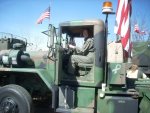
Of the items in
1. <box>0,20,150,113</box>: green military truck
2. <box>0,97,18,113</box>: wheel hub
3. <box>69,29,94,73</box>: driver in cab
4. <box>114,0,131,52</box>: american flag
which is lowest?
<box>0,97,18,113</box>: wheel hub

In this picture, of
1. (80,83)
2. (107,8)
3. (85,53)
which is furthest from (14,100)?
(107,8)

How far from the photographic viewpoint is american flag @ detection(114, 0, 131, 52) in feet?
24.3

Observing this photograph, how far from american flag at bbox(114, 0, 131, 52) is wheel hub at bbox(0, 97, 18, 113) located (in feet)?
8.79

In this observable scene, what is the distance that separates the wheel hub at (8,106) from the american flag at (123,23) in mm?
2678

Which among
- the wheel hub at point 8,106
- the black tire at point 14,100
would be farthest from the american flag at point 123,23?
the wheel hub at point 8,106

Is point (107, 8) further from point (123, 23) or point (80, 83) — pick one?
point (80, 83)

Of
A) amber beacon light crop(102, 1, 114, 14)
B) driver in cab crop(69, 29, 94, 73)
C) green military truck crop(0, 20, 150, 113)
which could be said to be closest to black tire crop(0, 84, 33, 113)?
green military truck crop(0, 20, 150, 113)

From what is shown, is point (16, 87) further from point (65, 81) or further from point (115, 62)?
point (115, 62)

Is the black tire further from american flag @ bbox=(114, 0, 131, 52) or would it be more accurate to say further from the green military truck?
american flag @ bbox=(114, 0, 131, 52)

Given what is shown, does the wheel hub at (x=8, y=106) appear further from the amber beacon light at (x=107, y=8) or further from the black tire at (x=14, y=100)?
the amber beacon light at (x=107, y=8)

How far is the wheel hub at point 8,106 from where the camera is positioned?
6.99m

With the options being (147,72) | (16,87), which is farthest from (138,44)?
(16,87)

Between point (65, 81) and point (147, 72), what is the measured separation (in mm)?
7735

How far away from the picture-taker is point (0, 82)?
797 centimetres
